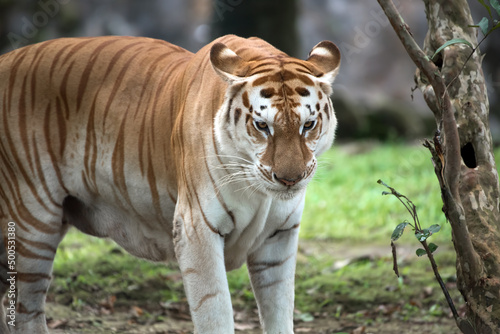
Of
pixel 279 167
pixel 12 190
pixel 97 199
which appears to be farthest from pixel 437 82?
pixel 12 190

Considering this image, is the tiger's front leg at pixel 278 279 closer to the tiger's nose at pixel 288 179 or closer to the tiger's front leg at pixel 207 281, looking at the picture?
the tiger's front leg at pixel 207 281

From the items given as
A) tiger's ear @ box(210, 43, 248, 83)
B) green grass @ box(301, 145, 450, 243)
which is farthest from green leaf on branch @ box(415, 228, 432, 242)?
green grass @ box(301, 145, 450, 243)

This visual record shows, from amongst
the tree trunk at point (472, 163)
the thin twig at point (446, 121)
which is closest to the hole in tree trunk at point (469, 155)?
the tree trunk at point (472, 163)

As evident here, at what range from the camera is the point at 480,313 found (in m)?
3.06

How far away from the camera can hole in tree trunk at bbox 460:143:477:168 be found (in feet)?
11.3

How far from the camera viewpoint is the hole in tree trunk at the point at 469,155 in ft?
11.3

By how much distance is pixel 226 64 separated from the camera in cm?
293

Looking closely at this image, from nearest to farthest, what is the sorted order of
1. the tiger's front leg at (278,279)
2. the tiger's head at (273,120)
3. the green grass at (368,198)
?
1. the tiger's head at (273,120)
2. the tiger's front leg at (278,279)
3. the green grass at (368,198)

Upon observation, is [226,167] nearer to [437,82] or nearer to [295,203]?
[295,203]

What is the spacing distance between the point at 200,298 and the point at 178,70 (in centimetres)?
118

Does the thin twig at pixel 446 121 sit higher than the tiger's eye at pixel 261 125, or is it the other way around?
the thin twig at pixel 446 121

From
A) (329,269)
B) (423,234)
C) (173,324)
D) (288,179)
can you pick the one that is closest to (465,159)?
(423,234)

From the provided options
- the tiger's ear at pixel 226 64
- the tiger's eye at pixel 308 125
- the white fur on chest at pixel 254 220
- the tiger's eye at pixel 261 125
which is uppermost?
the tiger's ear at pixel 226 64

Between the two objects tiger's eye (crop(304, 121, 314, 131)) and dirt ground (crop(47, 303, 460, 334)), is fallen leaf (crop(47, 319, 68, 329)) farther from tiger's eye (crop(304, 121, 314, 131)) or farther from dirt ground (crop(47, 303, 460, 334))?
tiger's eye (crop(304, 121, 314, 131))
